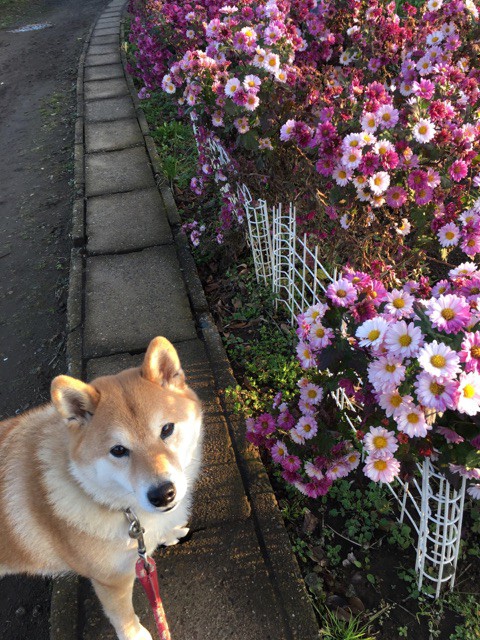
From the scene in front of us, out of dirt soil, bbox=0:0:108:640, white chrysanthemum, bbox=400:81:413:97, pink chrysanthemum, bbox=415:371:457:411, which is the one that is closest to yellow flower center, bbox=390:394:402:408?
pink chrysanthemum, bbox=415:371:457:411

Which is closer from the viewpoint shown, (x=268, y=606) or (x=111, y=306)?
(x=268, y=606)

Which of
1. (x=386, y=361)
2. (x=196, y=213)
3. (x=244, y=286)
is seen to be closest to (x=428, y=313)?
(x=386, y=361)

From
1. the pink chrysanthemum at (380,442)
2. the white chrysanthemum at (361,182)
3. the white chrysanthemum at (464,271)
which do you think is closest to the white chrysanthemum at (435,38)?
the white chrysanthemum at (361,182)

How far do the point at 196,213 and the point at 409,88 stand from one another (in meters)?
2.62

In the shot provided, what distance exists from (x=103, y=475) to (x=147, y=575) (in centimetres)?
49

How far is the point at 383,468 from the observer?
171cm

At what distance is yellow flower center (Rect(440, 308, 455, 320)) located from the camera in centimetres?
146

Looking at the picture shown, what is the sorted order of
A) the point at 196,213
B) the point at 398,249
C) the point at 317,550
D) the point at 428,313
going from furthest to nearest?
the point at 196,213 → the point at 398,249 → the point at 317,550 → the point at 428,313

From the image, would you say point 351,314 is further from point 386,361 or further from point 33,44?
point 33,44

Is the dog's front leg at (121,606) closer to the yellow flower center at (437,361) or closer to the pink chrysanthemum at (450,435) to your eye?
the pink chrysanthemum at (450,435)

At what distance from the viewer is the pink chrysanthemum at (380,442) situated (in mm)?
1657

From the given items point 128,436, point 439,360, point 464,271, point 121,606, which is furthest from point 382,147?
point 121,606

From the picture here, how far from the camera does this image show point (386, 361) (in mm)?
1535

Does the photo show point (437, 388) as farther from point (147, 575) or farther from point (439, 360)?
point (147, 575)
